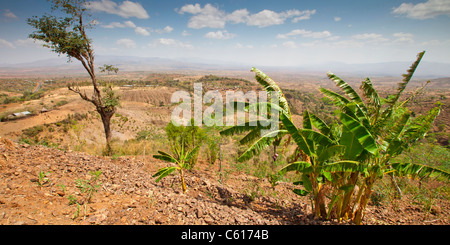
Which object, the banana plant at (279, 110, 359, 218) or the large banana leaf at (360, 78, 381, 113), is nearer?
the banana plant at (279, 110, 359, 218)

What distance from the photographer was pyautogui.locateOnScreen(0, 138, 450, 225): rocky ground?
3400 millimetres

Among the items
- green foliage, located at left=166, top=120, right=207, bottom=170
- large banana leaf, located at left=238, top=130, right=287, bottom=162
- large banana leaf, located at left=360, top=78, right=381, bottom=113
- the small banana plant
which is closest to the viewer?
large banana leaf, located at left=238, top=130, right=287, bottom=162

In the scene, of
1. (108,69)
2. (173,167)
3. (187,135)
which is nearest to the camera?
(173,167)

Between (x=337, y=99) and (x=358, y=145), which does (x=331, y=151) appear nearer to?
(x=358, y=145)

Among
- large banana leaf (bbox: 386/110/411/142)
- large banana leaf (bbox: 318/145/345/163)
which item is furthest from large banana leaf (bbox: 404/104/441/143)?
large banana leaf (bbox: 318/145/345/163)

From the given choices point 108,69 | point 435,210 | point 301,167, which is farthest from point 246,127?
point 108,69

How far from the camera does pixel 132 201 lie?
4.23 meters

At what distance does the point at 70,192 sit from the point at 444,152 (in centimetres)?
1436

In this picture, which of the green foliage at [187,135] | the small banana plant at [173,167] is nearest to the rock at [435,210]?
the small banana plant at [173,167]

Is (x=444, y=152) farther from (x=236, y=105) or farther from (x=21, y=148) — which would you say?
(x=21, y=148)

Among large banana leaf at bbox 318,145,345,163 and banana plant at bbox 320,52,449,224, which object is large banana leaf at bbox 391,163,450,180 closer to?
banana plant at bbox 320,52,449,224

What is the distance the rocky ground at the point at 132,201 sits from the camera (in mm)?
3400
